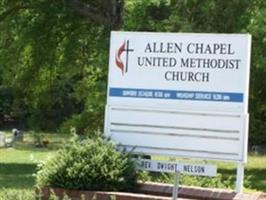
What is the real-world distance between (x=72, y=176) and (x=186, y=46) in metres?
1.77

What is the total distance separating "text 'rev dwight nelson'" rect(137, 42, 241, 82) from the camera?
782cm

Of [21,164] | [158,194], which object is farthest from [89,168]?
[21,164]

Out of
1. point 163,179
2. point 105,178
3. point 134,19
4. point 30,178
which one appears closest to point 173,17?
point 134,19

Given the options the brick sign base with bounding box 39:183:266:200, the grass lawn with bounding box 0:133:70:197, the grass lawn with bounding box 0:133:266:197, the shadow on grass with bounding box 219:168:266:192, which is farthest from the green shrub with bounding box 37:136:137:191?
the shadow on grass with bounding box 219:168:266:192

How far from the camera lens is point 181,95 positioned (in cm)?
794

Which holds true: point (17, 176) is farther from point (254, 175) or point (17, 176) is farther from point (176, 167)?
point (176, 167)

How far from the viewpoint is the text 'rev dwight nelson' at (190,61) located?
782cm

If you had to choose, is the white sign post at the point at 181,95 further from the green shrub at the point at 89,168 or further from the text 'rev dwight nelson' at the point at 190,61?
the green shrub at the point at 89,168

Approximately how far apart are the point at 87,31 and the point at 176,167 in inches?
464

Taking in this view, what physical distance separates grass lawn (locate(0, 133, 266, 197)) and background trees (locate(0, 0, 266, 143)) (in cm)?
163

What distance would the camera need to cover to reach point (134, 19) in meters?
16.6

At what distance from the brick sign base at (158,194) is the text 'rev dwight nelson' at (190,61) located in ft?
3.74

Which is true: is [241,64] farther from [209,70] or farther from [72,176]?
[72,176]

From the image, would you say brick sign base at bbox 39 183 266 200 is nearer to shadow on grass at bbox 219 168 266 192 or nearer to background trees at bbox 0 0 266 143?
background trees at bbox 0 0 266 143
